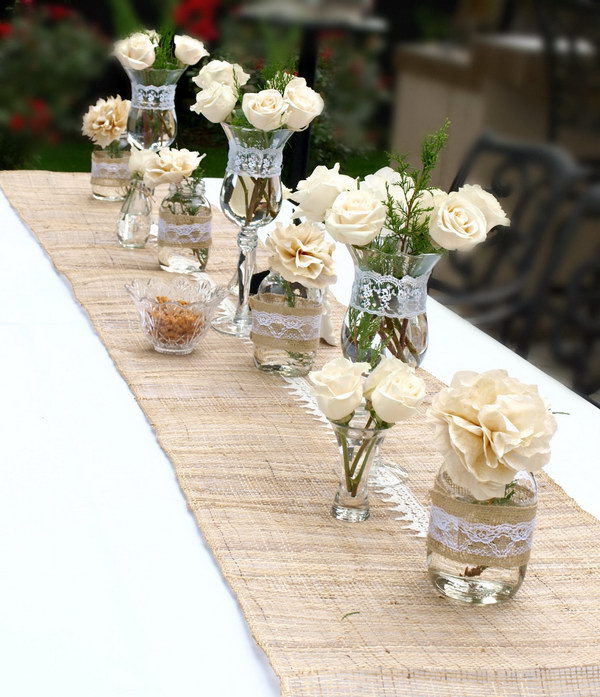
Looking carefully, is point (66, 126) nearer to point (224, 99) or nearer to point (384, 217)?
point (224, 99)

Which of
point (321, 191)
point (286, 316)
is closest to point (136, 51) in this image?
point (286, 316)

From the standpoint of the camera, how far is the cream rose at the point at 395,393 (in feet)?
3.50

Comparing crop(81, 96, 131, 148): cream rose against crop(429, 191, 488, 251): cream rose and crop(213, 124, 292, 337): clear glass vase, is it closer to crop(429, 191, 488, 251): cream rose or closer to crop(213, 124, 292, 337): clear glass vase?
crop(213, 124, 292, 337): clear glass vase

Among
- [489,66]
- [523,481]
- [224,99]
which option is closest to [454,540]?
[523,481]

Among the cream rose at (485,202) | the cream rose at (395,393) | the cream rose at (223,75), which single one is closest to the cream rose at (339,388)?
the cream rose at (395,393)

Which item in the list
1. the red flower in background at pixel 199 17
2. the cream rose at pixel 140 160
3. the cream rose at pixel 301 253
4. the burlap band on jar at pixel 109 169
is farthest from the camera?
the red flower in background at pixel 199 17

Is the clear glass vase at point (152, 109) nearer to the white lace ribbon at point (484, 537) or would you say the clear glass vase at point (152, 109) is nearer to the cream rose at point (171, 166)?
the cream rose at point (171, 166)

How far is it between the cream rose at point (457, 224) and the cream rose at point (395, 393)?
0.19 metres

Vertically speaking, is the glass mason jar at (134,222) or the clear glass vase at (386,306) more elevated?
the clear glass vase at (386,306)

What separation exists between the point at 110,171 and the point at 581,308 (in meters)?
1.20

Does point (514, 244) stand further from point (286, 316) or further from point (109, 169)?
point (286, 316)

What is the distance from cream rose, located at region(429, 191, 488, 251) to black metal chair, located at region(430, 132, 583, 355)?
1.25m

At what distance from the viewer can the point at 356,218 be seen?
1.21 meters

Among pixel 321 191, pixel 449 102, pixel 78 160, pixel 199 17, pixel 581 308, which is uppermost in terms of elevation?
pixel 321 191
